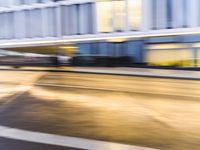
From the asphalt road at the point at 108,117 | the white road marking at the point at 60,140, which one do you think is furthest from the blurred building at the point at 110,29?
the white road marking at the point at 60,140

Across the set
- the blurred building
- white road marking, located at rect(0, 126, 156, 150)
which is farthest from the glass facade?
white road marking, located at rect(0, 126, 156, 150)

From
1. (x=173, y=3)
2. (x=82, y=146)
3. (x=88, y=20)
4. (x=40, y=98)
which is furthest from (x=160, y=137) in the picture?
(x=88, y=20)

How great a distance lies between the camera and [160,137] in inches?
298

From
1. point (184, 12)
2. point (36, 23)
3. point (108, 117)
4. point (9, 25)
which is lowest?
point (108, 117)

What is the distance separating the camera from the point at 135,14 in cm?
3619

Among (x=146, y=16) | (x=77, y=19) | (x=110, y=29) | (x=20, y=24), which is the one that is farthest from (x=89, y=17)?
(x=20, y=24)

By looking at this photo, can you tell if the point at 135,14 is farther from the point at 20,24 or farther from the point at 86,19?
the point at 20,24

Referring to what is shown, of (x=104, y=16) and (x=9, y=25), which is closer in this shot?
(x=104, y=16)

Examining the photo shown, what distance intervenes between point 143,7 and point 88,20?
5394 mm

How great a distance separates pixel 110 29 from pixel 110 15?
128 centimetres

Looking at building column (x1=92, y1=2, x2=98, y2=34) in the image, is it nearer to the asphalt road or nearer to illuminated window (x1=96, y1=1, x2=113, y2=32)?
illuminated window (x1=96, y1=1, x2=113, y2=32)

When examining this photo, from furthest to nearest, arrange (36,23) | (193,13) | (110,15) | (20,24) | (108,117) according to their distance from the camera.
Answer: (20,24) → (36,23) → (110,15) → (193,13) → (108,117)

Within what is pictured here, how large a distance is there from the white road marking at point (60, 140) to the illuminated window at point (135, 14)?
28785 mm

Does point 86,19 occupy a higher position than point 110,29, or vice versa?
point 86,19
